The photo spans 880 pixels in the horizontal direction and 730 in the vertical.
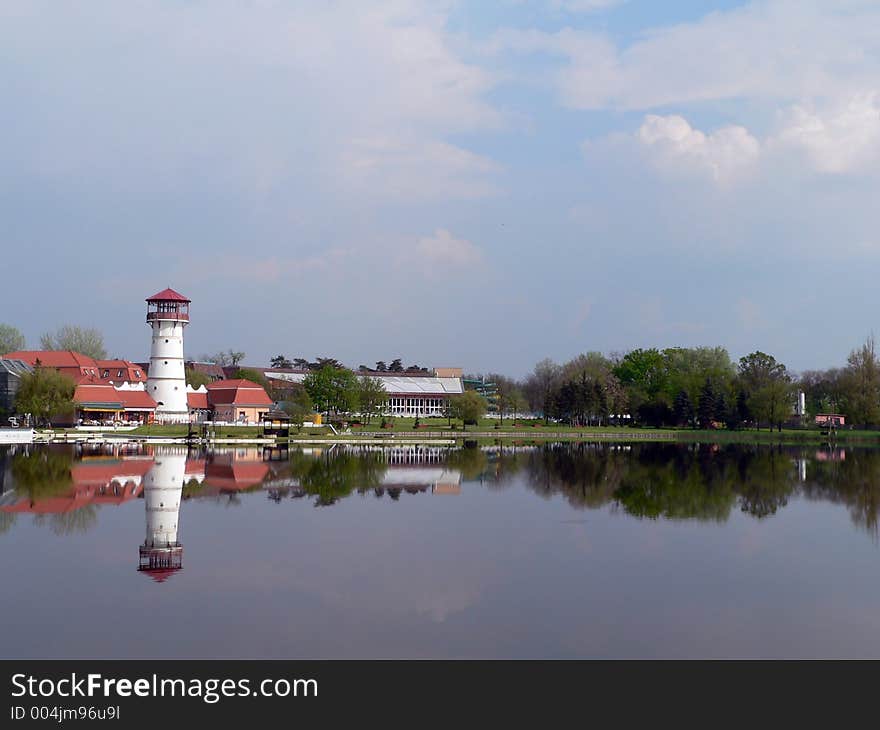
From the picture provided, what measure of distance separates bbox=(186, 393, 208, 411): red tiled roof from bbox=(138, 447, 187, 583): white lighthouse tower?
39758 mm

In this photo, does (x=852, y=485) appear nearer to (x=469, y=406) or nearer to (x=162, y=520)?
(x=162, y=520)

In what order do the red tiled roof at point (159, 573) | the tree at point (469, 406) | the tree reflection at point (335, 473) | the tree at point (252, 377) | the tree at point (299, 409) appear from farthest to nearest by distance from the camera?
the tree at point (252, 377) → the tree at point (469, 406) → the tree at point (299, 409) → the tree reflection at point (335, 473) → the red tiled roof at point (159, 573)

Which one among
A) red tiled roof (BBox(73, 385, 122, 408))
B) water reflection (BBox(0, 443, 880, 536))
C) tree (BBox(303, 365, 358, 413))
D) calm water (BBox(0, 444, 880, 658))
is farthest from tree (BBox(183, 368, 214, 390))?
calm water (BBox(0, 444, 880, 658))

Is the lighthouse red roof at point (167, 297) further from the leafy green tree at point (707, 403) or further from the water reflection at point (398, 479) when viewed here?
the leafy green tree at point (707, 403)

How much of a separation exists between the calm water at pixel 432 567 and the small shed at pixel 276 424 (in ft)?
90.7

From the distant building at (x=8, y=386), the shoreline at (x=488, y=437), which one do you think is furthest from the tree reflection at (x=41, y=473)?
the distant building at (x=8, y=386)

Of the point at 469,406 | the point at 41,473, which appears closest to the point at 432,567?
the point at 41,473

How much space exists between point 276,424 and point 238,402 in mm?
8880

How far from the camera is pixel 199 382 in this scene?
83.2 m

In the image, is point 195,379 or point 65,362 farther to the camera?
point 195,379

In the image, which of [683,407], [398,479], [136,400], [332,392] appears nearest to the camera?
[398,479]

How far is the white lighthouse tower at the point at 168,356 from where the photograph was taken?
64.0 m

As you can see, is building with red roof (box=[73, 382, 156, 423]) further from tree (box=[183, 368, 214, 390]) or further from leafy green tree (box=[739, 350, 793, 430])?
leafy green tree (box=[739, 350, 793, 430])

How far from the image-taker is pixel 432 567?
14836 mm
